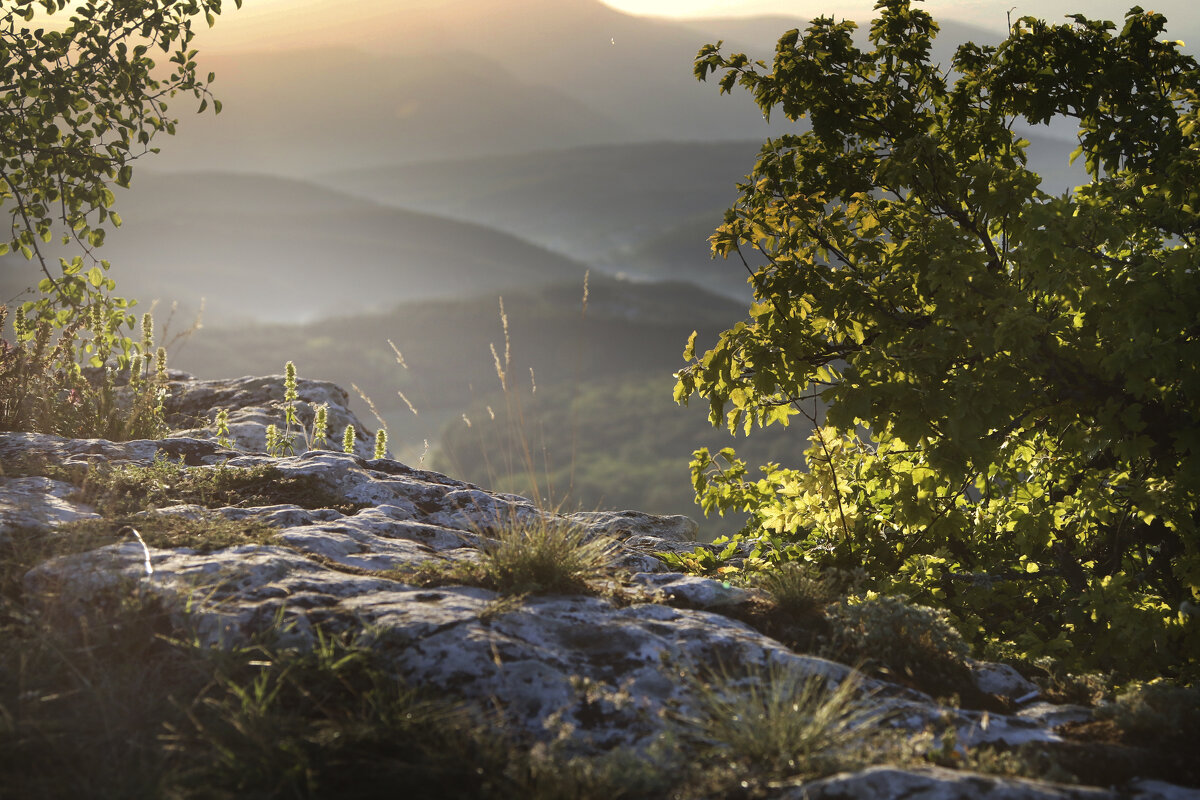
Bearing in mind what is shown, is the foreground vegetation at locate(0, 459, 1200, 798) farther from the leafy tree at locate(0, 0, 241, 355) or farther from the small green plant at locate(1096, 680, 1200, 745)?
the leafy tree at locate(0, 0, 241, 355)

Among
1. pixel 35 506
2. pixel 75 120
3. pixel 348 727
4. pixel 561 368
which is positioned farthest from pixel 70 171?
pixel 561 368

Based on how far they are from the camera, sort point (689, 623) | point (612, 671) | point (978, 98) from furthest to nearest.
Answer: point (978, 98) < point (689, 623) < point (612, 671)

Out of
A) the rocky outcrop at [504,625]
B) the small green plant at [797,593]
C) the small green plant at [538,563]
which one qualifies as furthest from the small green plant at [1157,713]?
the small green plant at [538,563]

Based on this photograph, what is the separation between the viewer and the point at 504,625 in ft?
12.9

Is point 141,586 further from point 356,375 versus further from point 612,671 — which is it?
point 356,375

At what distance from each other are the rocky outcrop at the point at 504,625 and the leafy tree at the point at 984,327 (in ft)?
6.05

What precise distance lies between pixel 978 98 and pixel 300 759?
23.4 feet

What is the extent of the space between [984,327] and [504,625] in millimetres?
3864

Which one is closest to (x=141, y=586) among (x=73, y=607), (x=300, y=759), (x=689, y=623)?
(x=73, y=607)

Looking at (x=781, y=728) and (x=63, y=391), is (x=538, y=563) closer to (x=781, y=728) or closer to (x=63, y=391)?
(x=781, y=728)

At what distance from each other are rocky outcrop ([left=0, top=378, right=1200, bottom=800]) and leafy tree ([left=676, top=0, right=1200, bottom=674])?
6.05ft

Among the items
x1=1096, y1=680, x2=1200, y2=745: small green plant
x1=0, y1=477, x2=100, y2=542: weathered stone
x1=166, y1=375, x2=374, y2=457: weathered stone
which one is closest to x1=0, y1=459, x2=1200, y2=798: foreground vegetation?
x1=1096, y1=680, x2=1200, y2=745: small green plant

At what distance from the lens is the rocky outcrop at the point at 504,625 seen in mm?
3375

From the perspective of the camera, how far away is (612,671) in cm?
373
